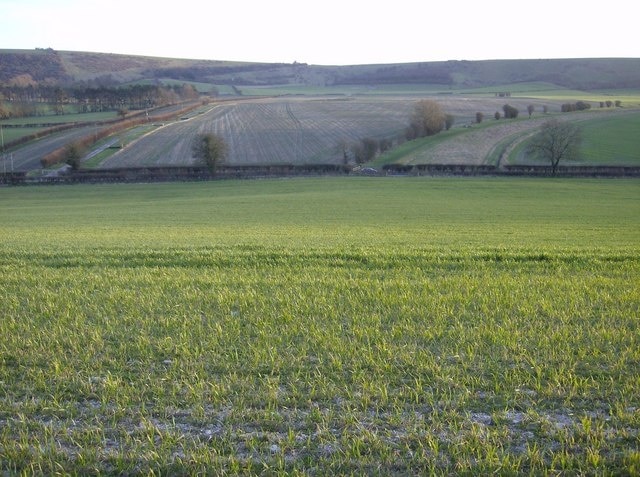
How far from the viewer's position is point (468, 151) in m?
73.8

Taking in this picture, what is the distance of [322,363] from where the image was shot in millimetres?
6141

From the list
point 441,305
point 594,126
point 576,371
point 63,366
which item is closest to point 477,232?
point 441,305

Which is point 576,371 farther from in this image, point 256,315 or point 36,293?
point 36,293

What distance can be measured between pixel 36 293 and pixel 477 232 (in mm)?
19297

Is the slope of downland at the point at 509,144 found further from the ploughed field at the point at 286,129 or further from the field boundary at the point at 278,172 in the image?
the field boundary at the point at 278,172

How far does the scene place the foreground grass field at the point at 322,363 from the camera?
4520mm

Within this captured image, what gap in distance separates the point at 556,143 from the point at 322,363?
65.7m

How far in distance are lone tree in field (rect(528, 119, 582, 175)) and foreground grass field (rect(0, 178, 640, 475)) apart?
5652 cm

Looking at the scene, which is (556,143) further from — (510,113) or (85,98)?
(85,98)

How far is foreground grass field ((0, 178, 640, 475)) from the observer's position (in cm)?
452

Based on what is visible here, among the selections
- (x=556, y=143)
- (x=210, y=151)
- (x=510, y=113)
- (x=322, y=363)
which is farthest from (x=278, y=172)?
(x=322, y=363)

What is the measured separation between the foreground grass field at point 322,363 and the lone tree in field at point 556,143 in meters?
56.5

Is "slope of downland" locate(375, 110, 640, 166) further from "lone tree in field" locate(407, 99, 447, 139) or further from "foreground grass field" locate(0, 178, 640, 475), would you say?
"foreground grass field" locate(0, 178, 640, 475)

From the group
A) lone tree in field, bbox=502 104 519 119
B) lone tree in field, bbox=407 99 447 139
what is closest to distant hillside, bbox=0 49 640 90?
lone tree in field, bbox=502 104 519 119
